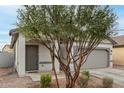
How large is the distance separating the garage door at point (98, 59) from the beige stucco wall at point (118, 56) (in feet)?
9.12

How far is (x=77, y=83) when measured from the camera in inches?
387

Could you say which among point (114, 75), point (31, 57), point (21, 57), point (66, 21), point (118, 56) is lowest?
point (114, 75)

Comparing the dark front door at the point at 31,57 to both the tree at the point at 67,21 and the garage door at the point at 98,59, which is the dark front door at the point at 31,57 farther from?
the tree at the point at 67,21

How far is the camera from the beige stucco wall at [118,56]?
20281mm

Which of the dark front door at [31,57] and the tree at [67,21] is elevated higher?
the tree at [67,21]

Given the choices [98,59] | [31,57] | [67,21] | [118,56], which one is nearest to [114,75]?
[98,59]

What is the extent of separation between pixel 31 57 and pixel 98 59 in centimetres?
664

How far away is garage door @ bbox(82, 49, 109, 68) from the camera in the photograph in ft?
56.2

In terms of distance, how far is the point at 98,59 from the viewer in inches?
696

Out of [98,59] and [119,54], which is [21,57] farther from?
[119,54]

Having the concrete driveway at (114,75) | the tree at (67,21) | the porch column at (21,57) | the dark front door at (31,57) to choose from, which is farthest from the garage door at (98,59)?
the tree at (67,21)
